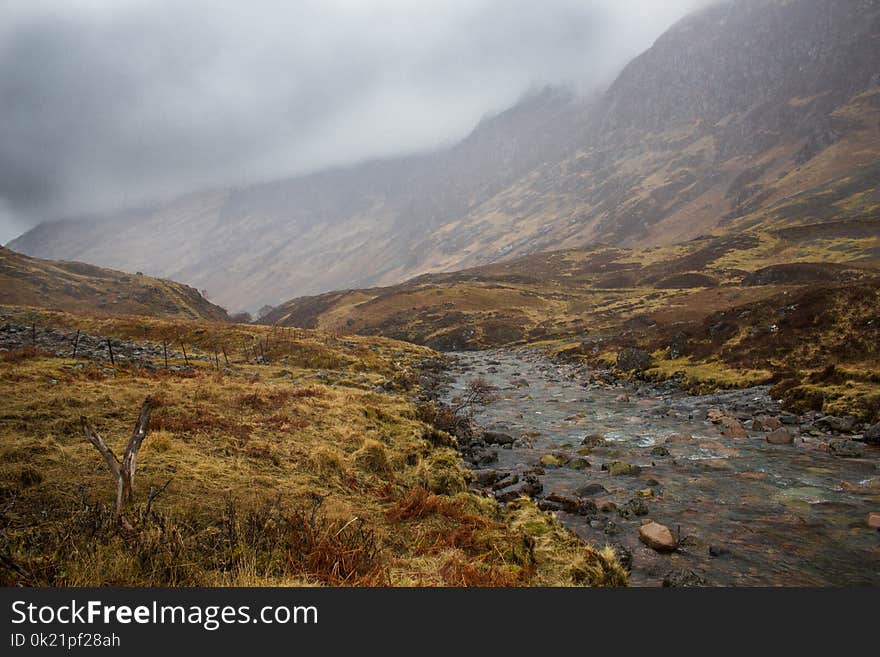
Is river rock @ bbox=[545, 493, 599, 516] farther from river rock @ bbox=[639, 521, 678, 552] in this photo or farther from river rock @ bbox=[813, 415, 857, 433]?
river rock @ bbox=[813, 415, 857, 433]

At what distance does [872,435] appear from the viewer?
588 inches

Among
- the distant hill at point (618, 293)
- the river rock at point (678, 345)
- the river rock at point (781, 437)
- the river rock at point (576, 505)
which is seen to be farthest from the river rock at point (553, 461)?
the distant hill at point (618, 293)

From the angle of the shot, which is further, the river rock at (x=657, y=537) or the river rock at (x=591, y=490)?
the river rock at (x=591, y=490)

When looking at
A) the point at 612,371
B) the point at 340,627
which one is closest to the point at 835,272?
the point at 612,371

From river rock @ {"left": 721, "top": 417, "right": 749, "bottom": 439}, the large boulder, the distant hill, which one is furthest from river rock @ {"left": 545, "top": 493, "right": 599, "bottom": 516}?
the distant hill

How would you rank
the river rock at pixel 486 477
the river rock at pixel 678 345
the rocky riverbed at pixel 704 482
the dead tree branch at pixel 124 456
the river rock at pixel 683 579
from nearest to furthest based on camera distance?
the dead tree branch at pixel 124 456 < the river rock at pixel 683 579 < the rocky riverbed at pixel 704 482 < the river rock at pixel 486 477 < the river rock at pixel 678 345

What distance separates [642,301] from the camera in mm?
78062

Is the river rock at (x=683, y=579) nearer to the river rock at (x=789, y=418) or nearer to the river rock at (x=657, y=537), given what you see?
the river rock at (x=657, y=537)

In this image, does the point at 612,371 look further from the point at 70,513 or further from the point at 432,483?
the point at 70,513

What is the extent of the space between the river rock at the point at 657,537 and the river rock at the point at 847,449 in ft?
29.7

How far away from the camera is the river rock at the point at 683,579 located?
8.23 meters

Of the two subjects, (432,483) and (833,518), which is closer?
(833,518)

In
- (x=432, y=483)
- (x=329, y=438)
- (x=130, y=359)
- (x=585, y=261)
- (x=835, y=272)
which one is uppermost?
(x=585, y=261)

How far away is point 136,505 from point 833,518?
15.5 m
